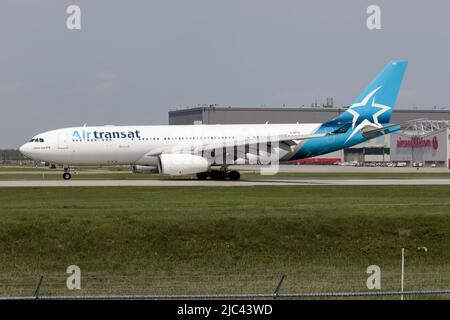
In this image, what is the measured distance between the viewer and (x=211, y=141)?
55.9 m

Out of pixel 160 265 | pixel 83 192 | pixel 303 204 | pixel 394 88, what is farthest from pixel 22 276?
pixel 394 88

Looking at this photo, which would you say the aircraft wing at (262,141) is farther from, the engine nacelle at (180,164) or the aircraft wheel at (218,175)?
the aircraft wheel at (218,175)

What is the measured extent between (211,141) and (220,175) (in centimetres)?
270

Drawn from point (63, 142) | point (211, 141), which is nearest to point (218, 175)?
point (211, 141)

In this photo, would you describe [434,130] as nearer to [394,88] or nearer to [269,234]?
[394,88]

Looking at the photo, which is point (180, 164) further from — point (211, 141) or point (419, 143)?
point (419, 143)

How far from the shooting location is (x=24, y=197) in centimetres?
3766

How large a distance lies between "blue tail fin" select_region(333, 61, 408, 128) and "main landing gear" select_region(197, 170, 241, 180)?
356 inches

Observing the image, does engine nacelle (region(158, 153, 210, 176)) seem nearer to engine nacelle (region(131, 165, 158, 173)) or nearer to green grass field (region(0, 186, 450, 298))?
engine nacelle (region(131, 165, 158, 173))

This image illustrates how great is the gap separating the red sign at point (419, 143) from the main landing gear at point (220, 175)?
8932 centimetres

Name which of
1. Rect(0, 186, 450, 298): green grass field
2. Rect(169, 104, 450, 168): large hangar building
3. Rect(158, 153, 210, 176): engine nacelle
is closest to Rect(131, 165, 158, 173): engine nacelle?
Rect(158, 153, 210, 176): engine nacelle

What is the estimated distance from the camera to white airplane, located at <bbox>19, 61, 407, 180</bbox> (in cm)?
5388

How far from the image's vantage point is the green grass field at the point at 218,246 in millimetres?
19547
